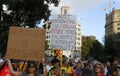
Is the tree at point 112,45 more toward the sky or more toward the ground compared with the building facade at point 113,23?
more toward the ground

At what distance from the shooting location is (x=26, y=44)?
8.82 m

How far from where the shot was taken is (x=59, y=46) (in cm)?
1195

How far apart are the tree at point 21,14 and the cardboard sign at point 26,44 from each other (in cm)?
2152

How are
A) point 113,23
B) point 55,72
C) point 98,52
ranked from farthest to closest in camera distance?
1. point 113,23
2. point 98,52
3. point 55,72

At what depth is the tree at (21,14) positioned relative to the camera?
30750 mm

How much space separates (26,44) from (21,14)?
23.2 meters

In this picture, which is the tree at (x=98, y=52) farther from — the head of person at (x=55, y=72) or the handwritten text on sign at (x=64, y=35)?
the head of person at (x=55, y=72)

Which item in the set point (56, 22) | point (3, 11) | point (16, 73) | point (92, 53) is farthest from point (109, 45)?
point (16, 73)

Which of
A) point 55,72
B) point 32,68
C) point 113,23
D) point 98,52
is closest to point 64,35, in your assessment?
point 55,72

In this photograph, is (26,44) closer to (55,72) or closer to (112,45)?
(55,72)

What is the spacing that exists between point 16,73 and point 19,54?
1.14m

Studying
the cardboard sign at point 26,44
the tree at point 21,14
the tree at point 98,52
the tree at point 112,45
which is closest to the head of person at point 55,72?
the cardboard sign at point 26,44

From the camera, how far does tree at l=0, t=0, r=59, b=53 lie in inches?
1211

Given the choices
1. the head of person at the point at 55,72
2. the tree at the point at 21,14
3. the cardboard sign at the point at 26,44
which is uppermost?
the tree at the point at 21,14
